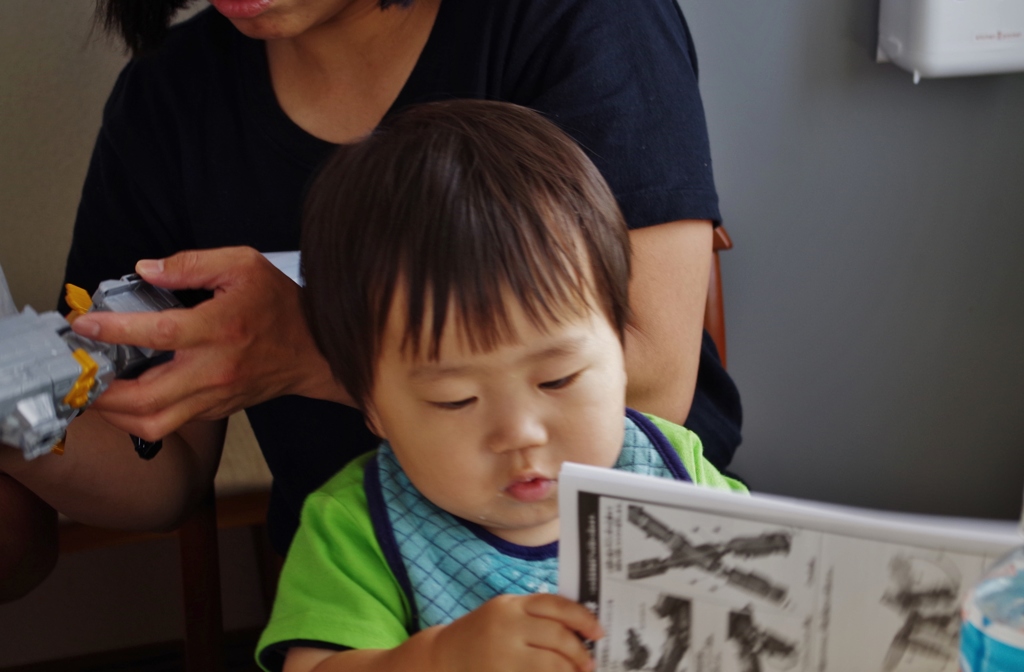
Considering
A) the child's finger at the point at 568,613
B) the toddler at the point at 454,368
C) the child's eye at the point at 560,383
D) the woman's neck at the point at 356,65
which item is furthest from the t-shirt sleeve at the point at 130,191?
the child's finger at the point at 568,613

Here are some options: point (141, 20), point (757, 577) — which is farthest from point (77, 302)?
point (757, 577)

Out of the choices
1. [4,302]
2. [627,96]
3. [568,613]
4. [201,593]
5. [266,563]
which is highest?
[627,96]

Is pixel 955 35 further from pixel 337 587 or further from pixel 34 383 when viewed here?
pixel 34 383

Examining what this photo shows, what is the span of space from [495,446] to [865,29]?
3.34 feet

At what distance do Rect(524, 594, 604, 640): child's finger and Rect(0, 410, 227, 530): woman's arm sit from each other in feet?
1.70

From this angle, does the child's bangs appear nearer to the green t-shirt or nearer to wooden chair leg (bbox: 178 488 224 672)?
the green t-shirt

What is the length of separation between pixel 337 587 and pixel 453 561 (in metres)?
0.09

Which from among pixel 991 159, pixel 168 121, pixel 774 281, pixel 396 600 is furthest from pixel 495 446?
pixel 991 159

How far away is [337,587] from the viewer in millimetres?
697

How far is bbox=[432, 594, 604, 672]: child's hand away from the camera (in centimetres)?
54

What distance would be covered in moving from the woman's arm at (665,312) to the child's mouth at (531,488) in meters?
0.24

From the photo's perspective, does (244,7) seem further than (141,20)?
No

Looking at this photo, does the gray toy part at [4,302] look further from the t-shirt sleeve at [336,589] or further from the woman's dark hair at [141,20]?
the woman's dark hair at [141,20]

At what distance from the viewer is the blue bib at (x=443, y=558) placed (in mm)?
719
